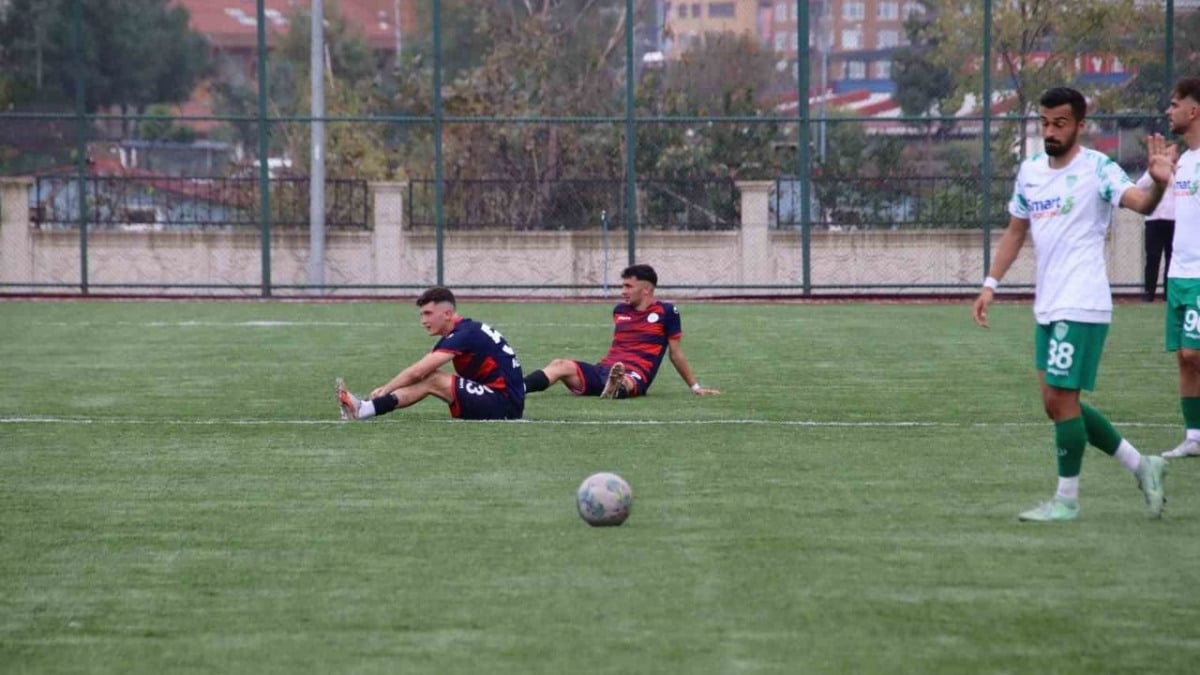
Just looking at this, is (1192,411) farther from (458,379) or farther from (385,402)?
(385,402)

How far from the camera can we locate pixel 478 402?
39.7ft

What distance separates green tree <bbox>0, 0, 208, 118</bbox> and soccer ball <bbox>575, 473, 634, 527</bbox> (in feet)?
75.4

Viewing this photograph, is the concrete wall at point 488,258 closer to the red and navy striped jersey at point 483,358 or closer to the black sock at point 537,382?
the black sock at point 537,382

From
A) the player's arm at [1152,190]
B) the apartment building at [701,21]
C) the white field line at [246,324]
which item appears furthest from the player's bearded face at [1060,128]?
the apartment building at [701,21]

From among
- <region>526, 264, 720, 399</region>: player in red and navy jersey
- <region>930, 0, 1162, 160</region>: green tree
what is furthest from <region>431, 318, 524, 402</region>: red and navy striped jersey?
<region>930, 0, 1162, 160</region>: green tree

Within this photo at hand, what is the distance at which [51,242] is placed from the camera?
29594 mm

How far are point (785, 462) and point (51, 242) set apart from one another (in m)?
22.1

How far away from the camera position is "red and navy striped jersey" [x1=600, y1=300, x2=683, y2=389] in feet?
46.0

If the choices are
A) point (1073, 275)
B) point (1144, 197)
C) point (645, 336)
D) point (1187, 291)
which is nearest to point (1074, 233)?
point (1073, 275)

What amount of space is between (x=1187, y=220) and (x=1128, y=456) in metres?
2.66

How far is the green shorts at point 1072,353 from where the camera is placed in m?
8.01

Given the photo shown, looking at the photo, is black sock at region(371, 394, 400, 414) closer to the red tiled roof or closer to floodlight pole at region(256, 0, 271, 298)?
floodlight pole at region(256, 0, 271, 298)

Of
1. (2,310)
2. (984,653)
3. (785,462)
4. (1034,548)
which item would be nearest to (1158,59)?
(2,310)

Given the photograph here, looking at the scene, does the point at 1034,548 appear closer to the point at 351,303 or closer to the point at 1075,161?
the point at 1075,161
